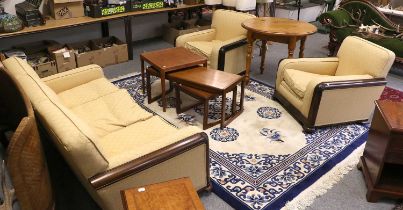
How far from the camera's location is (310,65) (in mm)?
3268

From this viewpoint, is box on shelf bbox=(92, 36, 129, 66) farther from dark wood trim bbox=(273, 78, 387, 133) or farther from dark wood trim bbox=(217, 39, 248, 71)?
dark wood trim bbox=(273, 78, 387, 133)

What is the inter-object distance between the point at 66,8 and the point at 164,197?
3307mm

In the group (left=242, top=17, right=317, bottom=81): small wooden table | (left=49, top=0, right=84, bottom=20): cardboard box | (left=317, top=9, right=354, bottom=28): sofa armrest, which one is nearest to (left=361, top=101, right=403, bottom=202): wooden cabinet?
(left=242, top=17, right=317, bottom=81): small wooden table

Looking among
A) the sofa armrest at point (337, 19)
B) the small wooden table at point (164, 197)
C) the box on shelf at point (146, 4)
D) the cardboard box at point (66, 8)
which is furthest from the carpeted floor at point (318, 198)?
the sofa armrest at point (337, 19)

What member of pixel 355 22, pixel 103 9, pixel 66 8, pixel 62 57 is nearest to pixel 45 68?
pixel 62 57

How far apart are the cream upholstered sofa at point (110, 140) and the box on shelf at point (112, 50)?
1518 mm

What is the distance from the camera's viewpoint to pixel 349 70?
3.07m

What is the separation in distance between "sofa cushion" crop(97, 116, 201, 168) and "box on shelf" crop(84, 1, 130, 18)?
7.35 ft

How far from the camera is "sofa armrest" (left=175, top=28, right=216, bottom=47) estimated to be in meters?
3.88

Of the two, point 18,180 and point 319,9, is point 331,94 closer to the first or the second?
point 18,180

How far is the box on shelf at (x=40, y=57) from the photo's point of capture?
371 centimetres

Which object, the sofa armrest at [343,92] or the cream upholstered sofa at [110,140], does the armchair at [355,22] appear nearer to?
the sofa armrest at [343,92]

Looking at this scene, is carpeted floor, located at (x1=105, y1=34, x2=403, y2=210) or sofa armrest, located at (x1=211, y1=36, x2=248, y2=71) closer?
carpeted floor, located at (x1=105, y1=34, x2=403, y2=210)

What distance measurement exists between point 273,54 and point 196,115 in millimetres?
2213
